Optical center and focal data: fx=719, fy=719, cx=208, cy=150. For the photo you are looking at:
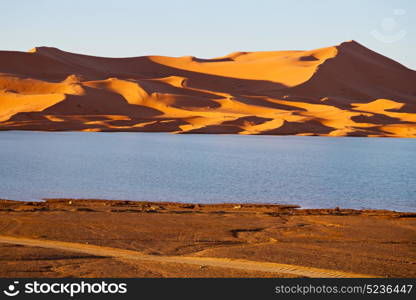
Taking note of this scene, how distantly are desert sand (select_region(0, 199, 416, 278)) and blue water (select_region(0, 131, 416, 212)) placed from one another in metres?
3.58

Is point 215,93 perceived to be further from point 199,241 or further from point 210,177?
point 199,241

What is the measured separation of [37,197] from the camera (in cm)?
2150

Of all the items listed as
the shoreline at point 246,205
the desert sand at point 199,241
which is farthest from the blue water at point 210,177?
the desert sand at point 199,241

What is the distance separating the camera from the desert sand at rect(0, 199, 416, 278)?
423 inches

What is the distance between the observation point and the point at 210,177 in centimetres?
2858

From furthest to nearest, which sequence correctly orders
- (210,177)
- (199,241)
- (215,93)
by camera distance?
(215,93), (210,177), (199,241)

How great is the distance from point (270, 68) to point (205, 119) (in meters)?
55.9

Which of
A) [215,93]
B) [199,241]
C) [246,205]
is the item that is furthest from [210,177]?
[215,93]

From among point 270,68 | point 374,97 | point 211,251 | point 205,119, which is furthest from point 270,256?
point 270,68

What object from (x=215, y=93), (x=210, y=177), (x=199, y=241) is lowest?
(x=199, y=241)

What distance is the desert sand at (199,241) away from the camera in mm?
10750

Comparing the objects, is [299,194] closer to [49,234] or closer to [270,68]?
[49,234]

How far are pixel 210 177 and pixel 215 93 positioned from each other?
80.8 metres

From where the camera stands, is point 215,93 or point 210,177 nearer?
point 210,177
